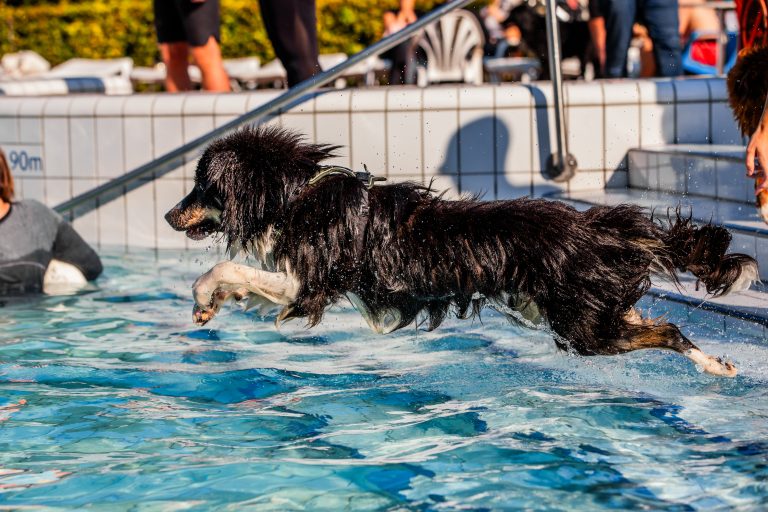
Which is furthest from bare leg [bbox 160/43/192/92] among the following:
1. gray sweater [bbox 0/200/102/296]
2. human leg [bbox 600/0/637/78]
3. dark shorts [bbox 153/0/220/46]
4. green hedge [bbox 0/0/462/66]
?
green hedge [bbox 0/0/462/66]

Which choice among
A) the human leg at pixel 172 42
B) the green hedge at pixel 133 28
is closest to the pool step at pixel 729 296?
the human leg at pixel 172 42

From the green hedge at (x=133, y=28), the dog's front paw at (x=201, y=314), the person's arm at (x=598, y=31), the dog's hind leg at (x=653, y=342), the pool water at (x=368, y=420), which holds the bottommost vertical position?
the pool water at (x=368, y=420)

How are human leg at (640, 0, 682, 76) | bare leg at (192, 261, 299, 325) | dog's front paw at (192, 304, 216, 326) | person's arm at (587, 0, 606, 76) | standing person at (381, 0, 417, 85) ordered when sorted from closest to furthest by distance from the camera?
1. bare leg at (192, 261, 299, 325)
2. dog's front paw at (192, 304, 216, 326)
3. human leg at (640, 0, 682, 76)
4. person's arm at (587, 0, 606, 76)
5. standing person at (381, 0, 417, 85)

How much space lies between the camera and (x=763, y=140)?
4.40 meters

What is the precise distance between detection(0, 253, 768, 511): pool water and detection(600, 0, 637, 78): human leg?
3769 millimetres

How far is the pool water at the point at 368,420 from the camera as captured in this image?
325 centimetres

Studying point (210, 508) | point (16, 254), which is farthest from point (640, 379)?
point (16, 254)

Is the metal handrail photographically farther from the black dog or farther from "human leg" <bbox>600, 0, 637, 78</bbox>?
the black dog

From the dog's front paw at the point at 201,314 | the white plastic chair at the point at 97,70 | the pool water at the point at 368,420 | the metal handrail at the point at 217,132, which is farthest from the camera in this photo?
the white plastic chair at the point at 97,70

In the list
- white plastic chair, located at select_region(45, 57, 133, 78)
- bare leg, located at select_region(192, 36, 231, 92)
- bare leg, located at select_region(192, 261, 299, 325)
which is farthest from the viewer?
white plastic chair, located at select_region(45, 57, 133, 78)

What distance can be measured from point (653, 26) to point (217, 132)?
3.53 m

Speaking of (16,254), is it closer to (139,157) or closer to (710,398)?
(139,157)

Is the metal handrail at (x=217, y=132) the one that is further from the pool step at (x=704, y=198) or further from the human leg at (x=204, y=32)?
the pool step at (x=704, y=198)

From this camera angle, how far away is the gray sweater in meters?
6.37
